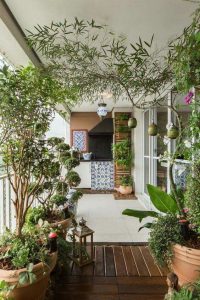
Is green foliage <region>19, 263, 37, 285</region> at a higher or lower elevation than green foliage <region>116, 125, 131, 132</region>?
lower

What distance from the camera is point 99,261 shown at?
272cm

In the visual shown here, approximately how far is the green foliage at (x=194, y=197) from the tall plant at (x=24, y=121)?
1.46 meters

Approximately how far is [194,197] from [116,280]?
116 centimetres

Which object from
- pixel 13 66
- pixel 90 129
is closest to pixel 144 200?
pixel 90 129

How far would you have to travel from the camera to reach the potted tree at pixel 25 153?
1.68 metres

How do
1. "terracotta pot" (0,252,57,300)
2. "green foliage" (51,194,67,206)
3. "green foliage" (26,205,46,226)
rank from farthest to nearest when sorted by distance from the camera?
"green foliage" (51,194,67,206) → "green foliage" (26,205,46,226) → "terracotta pot" (0,252,57,300)

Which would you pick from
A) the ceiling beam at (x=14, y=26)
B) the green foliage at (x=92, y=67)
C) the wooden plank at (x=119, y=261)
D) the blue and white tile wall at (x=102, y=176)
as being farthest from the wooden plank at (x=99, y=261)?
the blue and white tile wall at (x=102, y=176)

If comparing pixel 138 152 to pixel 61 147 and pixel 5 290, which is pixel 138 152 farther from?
pixel 5 290

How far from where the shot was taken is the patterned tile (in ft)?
26.0

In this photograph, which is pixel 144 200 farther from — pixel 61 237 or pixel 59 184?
pixel 61 237

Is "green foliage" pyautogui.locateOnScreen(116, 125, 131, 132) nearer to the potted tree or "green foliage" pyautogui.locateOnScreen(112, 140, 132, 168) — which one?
"green foliage" pyautogui.locateOnScreen(112, 140, 132, 168)

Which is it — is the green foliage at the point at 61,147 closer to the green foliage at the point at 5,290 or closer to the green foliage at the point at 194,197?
the green foliage at the point at 194,197

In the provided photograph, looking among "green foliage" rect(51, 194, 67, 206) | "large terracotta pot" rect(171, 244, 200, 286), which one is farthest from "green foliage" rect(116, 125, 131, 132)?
"large terracotta pot" rect(171, 244, 200, 286)

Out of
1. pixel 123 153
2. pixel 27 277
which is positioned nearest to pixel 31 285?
pixel 27 277
